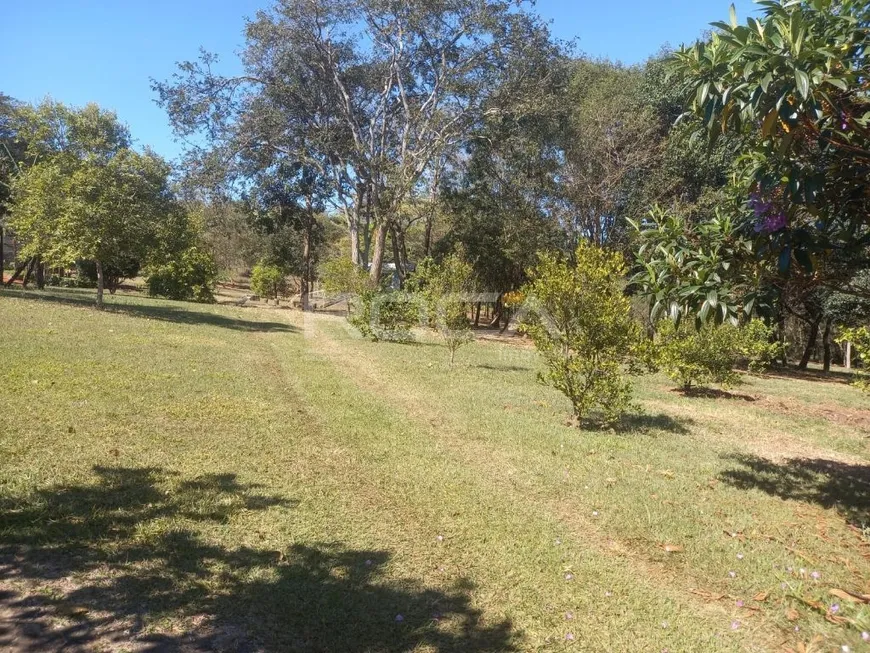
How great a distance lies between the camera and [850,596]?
12.0 ft

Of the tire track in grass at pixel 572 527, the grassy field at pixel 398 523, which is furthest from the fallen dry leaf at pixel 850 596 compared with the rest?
the tire track in grass at pixel 572 527

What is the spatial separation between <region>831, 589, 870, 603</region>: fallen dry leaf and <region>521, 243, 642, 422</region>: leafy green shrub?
3.84 m

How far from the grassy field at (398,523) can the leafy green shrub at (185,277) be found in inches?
874

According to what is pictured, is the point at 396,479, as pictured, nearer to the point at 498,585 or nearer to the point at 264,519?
the point at 264,519

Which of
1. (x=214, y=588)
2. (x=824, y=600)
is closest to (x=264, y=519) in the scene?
(x=214, y=588)

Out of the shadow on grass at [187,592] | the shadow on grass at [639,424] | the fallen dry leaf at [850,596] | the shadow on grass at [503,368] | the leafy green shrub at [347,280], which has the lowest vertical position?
the shadow on grass at [187,592]

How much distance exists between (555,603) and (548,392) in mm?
7434

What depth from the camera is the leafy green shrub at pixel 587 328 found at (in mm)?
7332

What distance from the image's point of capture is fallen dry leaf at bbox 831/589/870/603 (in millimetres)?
3604

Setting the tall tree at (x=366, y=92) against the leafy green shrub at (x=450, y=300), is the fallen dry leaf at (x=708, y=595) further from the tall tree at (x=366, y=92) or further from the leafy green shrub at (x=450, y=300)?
the tall tree at (x=366, y=92)

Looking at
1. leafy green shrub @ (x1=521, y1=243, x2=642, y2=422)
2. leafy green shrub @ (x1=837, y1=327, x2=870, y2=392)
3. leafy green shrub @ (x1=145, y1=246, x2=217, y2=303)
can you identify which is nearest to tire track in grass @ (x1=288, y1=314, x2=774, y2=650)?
leafy green shrub @ (x1=521, y1=243, x2=642, y2=422)

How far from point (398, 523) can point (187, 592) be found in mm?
1649

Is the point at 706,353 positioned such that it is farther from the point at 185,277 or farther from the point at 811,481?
the point at 185,277

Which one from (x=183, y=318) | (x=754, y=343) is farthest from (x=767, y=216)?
(x=183, y=318)
